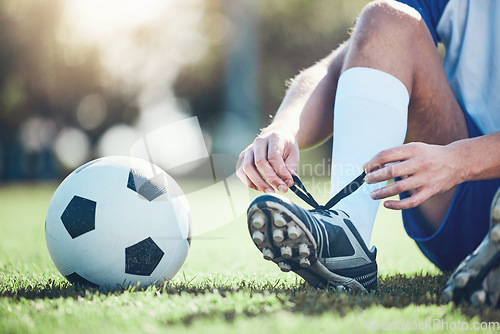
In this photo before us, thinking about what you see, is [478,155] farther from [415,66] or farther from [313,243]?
[313,243]

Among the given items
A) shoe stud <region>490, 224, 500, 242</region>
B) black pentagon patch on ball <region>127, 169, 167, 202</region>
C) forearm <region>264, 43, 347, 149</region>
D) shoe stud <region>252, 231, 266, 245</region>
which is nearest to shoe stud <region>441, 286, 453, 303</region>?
shoe stud <region>490, 224, 500, 242</region>

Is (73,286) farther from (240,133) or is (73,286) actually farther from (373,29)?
(240,133)

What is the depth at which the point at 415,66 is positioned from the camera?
6.30 feet

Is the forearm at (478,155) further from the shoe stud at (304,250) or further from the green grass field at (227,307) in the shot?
the shoe stud at (304,250)

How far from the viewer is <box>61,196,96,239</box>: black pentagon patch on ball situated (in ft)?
5.74

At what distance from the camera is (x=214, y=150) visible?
19.5 meters

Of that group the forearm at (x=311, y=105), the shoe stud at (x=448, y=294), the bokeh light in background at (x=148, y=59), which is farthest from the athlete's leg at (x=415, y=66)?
the bokeh light in background at (x=148, y=59)

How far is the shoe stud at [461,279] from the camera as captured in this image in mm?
1327

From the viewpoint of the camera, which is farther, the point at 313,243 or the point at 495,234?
the point at 313,243

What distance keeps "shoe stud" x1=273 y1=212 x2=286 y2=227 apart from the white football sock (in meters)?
0.35

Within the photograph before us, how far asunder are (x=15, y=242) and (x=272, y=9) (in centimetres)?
2195

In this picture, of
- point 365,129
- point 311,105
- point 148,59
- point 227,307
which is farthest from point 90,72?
point 227,307

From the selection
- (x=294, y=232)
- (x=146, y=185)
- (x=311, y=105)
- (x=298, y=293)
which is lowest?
(x=298, y=293)

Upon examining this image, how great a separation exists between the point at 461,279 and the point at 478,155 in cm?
48
